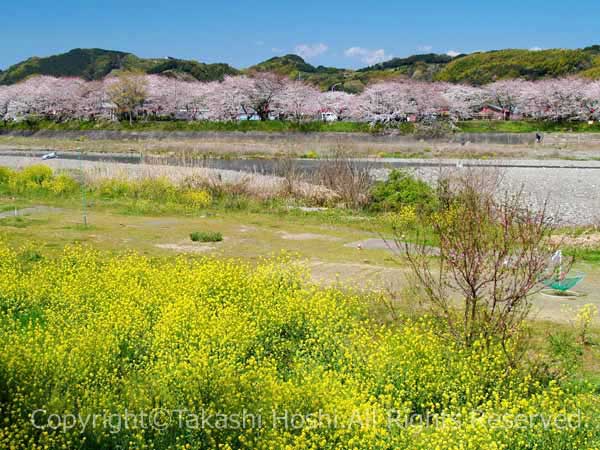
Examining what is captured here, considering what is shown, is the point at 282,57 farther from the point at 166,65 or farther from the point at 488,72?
the point at 488,72

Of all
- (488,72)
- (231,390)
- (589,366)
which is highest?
(488,72)

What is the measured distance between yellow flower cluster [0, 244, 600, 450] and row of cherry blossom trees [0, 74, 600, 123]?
211 feet

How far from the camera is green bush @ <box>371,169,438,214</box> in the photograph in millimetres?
18734

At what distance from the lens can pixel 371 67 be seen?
442 ft

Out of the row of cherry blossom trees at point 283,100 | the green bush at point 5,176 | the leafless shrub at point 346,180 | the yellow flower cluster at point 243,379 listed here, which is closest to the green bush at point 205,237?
the yellow flower cluster at point 243,379

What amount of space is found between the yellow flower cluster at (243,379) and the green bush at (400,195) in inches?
425

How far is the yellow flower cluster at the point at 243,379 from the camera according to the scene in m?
4.81

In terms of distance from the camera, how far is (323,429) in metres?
4.84

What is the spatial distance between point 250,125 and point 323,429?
6392 cm

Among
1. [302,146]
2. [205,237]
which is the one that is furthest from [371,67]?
[205,237]

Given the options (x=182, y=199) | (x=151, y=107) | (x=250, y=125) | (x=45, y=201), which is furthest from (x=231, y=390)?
(x=151, y=107)

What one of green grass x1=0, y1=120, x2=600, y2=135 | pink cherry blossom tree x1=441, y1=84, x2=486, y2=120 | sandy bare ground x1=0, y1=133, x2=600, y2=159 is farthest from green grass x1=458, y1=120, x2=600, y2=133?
pink cherry blossom tree x1=441, y1=84, x2=486, y2=120

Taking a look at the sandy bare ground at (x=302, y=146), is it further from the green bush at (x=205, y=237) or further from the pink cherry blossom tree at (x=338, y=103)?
the green bush at (x=205, y=237)

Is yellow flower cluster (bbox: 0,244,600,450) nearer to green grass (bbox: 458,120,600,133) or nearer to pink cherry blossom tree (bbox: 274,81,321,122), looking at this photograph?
green grass (bbox: 458,120,600,133)
